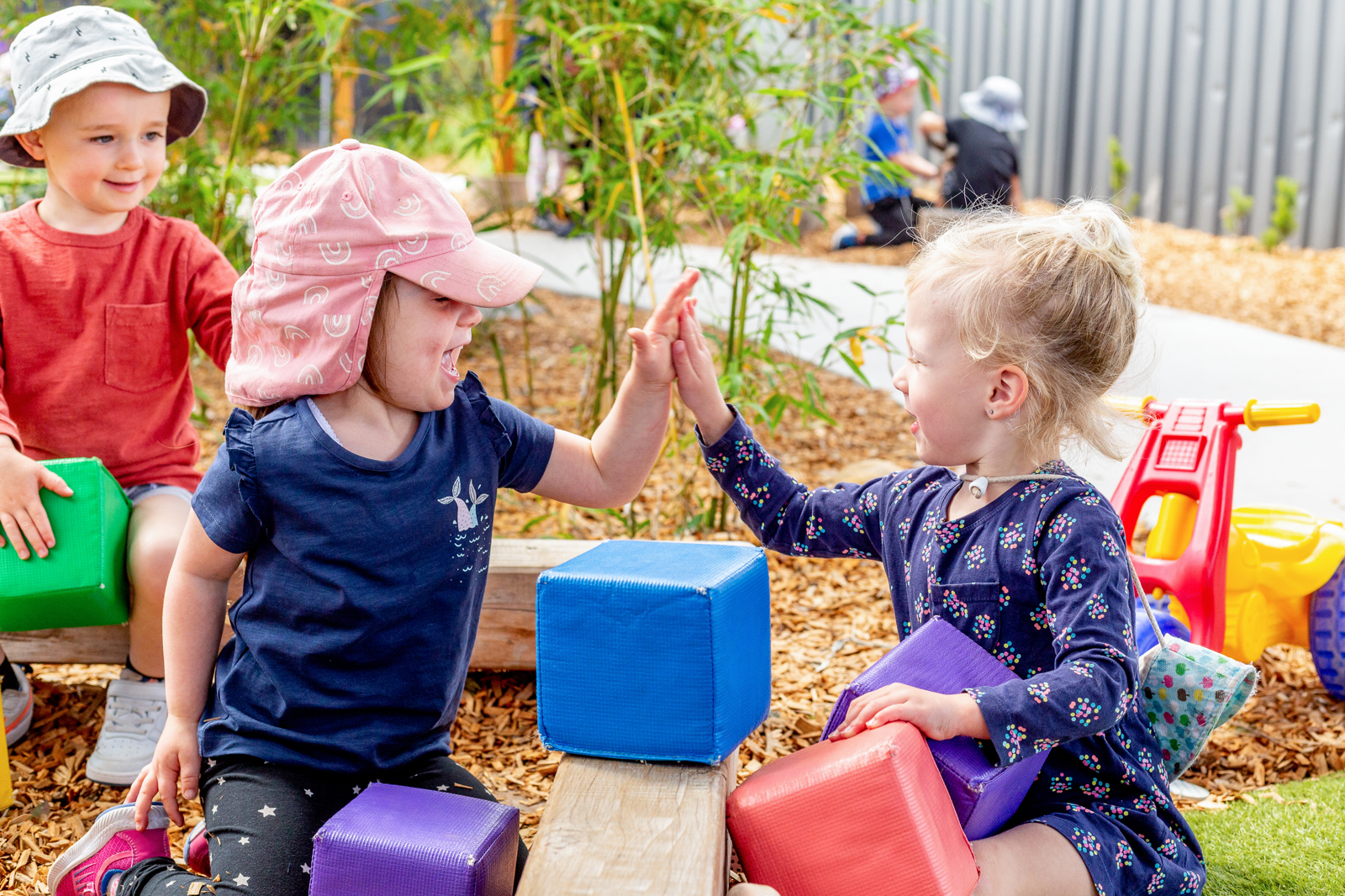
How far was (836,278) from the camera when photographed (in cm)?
674

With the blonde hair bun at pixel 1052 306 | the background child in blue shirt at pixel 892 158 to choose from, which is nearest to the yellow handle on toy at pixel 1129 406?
the blonde hair bun at pixel 1052 306

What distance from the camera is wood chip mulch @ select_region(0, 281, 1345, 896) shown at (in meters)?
2.04

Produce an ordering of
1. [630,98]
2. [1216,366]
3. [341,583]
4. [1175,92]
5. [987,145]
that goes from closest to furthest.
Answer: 1. [341,583]
2. [630,98]
3. [1216,366]
4. [987,145]
5. [1175,92]

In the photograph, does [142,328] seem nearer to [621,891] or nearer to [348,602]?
[348,602]

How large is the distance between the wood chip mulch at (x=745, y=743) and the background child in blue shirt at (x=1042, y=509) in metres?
0.60

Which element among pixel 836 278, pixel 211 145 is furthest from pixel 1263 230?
pixel 211 145

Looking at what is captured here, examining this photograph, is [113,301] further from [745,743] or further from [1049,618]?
[1049,618]

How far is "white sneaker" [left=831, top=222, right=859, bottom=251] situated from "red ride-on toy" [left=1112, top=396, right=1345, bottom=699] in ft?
18.0

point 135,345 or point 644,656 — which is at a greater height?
point 135,345

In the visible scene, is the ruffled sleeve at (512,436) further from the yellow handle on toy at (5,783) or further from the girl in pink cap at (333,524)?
the yellow handle on toy at (5,783)

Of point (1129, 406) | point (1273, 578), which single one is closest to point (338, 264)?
point (1129, 406)

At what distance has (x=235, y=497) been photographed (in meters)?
1.53

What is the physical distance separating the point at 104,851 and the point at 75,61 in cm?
130

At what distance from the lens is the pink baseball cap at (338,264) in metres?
1.47
